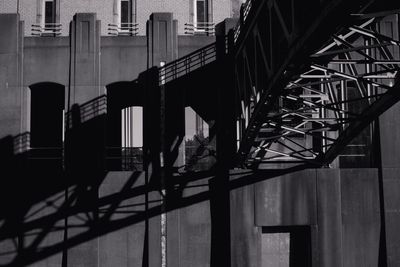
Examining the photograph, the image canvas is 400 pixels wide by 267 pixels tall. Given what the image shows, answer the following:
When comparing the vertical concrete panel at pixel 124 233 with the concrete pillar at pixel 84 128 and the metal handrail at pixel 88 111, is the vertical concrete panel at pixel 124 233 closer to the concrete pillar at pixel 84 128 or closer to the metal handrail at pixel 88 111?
the concrete pillar at pixel 84 128

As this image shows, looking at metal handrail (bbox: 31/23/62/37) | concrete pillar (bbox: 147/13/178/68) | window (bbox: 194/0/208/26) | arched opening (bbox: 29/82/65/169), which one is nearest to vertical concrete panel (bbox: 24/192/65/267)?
concrete pillar (bbox: 147/13/178/68)

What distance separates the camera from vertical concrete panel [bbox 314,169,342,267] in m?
17.3

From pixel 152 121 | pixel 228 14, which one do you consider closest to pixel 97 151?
pixel 152 121

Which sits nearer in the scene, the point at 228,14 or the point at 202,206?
the point at 202,206

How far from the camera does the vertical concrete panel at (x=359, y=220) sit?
57.1 ft

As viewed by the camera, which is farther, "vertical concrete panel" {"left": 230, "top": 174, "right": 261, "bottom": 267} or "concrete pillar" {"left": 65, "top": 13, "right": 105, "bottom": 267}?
"concrete pillar" {"left": 65, "top": 13, "right": 105, "bottom": 267}

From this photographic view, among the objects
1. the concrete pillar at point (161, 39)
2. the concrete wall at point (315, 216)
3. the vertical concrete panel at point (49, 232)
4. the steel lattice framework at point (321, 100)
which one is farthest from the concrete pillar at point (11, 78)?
the concrete wall at point (315, 216)

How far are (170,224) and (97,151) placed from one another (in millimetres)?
4068

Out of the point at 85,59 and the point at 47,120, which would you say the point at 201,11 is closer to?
the point at 85,59

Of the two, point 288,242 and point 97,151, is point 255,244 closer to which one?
point 288,242

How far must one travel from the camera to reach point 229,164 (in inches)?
715

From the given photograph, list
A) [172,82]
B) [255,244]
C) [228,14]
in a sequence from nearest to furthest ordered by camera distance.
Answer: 1. [255,244]
2. [172,82]
3. [228,14]

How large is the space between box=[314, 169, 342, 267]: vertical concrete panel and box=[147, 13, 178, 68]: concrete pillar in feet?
25.3

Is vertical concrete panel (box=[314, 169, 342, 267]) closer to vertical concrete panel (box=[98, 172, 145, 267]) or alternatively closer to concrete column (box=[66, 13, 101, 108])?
vertical concrete panel (box=[98, 172, 145, 267])
